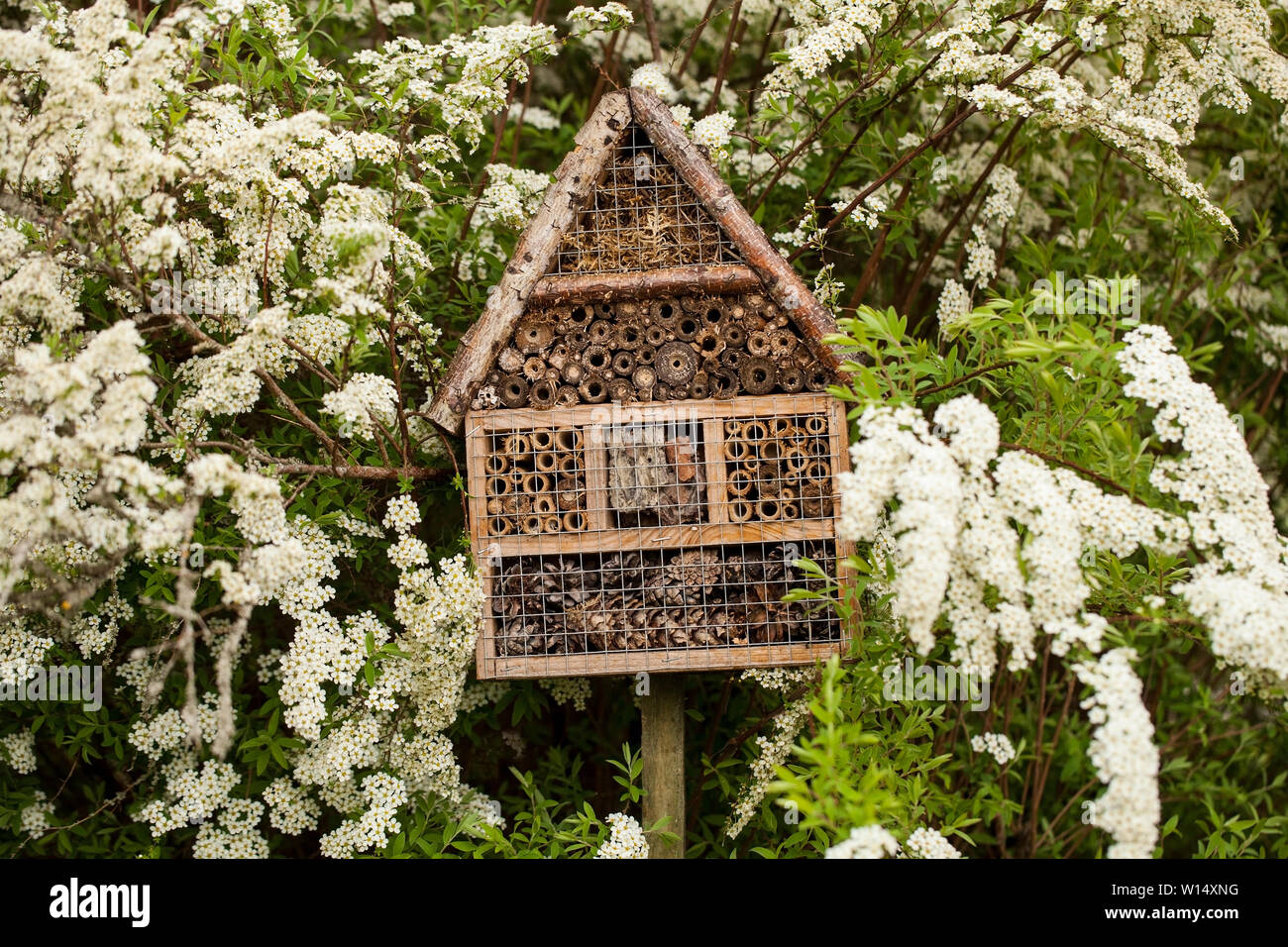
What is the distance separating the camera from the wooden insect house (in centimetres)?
279

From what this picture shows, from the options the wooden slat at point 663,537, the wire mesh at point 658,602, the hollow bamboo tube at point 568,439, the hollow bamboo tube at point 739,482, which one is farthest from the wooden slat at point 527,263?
the hollow bamboo tube at point 739,482

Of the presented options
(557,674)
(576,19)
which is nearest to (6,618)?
(557,674)

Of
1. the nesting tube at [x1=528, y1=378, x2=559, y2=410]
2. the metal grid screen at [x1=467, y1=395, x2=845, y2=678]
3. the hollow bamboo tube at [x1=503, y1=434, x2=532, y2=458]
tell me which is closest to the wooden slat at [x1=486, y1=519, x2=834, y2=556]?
the metal grid screen at [x1=467, y1=395, x2=845, y2=678]

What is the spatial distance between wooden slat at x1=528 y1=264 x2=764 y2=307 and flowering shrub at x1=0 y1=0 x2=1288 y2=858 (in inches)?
16.2

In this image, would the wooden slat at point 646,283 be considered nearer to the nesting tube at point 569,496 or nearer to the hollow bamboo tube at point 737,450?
the hollow bamboo tube at point 737,450

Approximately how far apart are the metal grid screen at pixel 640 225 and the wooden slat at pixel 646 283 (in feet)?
0.18

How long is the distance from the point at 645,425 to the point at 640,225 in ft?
1.91

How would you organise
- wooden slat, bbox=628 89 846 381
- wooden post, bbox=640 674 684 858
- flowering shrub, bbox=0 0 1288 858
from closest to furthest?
1. flowering shrub, bbox=0 0 1288 858
2. wooden slat, bbox=628 89 846 381
3. wooden post, bbox=640 674 684 858

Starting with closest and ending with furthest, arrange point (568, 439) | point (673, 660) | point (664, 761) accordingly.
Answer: point (673, 660) < point (568, 439) < point (664, 761)

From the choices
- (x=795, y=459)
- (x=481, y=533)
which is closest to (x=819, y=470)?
(x=795, y=459)

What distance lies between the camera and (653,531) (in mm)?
2797

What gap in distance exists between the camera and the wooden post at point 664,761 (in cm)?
303

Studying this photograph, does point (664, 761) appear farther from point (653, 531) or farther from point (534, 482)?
point (534, 482)

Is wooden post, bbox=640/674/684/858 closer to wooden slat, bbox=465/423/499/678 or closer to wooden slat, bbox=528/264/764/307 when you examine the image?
wooden slat, bbox=465/423/499/678
